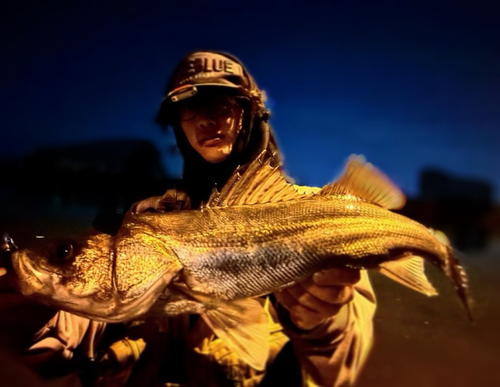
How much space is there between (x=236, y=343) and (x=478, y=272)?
0.85m

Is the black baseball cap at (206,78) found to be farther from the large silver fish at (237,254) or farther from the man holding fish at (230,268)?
the large silver fish at (237,254)

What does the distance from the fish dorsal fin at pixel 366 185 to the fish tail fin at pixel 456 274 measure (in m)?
0.16

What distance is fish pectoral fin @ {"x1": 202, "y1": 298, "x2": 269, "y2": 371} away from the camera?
0.61 meters

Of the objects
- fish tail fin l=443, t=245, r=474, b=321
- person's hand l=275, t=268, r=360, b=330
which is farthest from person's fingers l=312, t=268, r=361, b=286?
fish tail fin l=443, t=245, r=474, b=321

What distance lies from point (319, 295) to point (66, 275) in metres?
0.47

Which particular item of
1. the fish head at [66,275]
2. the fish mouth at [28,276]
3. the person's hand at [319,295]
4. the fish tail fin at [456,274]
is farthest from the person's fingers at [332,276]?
the fish mouth at [28,276]

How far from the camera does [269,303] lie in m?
0.73

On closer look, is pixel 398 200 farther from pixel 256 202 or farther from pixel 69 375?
pixel 69 375

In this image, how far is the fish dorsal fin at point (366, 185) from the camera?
72 cm

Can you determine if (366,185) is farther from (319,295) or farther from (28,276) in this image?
(28,276)

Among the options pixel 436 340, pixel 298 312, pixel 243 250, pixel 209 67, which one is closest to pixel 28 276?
pixel 243 250

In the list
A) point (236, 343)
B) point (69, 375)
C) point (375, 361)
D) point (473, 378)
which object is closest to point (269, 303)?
point (236, 343)

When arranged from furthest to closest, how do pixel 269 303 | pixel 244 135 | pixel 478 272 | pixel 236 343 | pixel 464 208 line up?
pixel 464 208
pixel 478 272
pixel 244 135
pixel 269 303
pixel 236 343

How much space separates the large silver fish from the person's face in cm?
17
